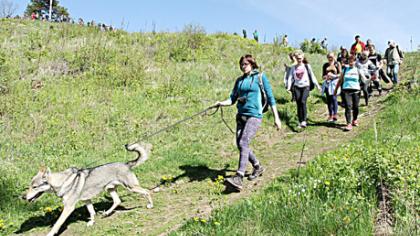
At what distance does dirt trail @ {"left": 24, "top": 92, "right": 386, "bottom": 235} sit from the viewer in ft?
18.4

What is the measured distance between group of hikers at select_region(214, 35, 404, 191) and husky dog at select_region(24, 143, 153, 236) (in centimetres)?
152

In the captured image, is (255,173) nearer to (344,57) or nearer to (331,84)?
(331,84)

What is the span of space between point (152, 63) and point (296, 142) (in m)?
7.88

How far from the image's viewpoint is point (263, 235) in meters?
4.08

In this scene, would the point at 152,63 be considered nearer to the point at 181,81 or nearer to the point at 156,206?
the point at 181,81

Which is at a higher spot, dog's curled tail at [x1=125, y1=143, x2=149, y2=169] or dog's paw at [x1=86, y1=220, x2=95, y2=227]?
dog's curled tail at [x1=125, y1=143, x2=149, y2=169]

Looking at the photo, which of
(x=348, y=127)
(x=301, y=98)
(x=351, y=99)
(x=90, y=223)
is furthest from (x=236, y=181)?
(x=351, y=99)

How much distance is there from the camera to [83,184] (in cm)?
590

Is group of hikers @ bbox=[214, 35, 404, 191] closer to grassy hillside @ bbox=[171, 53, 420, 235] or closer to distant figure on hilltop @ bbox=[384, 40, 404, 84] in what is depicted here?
distant figure on hilltop @ bbox=[384, 40, 404, 84]

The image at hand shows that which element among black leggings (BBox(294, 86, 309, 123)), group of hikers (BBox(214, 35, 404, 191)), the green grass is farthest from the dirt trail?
black leggings (BBox(294, 86, 309, 123))

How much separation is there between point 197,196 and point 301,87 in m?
4.07

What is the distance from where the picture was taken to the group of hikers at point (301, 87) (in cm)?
631

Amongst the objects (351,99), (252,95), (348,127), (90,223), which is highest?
(252,95)

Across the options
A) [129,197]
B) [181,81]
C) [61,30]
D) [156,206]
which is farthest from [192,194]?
[61,30]
